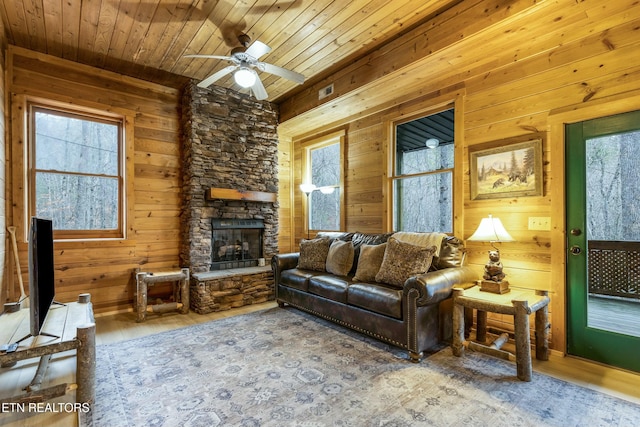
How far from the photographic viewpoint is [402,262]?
9.66ft

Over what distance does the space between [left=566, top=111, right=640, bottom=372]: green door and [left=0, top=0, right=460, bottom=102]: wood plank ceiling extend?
1.68m

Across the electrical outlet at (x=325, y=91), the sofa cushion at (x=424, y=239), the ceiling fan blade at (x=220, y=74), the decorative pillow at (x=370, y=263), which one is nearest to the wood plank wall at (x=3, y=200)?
the ceiling fan blade at (x=220, y=74)

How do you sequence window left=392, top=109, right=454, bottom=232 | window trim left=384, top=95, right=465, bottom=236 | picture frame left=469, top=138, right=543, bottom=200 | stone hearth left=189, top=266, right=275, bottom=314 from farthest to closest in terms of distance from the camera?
stone hearth left=189, top=266, right=275, bottom=314 → window left=392, top=109, right=454, bottom=232 → window trim left=384, top=95, right=465, bottom=236 → picture frame left=469, top=138, right=543, bottom=200

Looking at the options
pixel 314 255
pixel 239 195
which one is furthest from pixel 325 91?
pixel 314 255

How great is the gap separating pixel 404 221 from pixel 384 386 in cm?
221

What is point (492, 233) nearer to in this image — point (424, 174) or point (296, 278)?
point (424, 174)

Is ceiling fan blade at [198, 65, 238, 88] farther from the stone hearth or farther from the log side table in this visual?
the log side table

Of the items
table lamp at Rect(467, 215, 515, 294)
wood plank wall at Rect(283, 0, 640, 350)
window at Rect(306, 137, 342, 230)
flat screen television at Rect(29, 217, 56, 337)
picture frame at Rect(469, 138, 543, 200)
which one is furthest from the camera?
window at Rect(306, 137, 342, 230)

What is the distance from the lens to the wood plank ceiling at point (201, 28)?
8.80ft

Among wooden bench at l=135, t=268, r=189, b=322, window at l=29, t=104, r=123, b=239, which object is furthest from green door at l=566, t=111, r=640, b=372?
window at l=29, t=104, r=123, b=239

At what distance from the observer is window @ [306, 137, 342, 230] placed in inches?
190

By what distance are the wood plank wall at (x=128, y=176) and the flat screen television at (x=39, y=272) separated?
5.21ft

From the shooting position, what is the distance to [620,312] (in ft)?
7.80

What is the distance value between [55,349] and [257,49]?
103 inches
